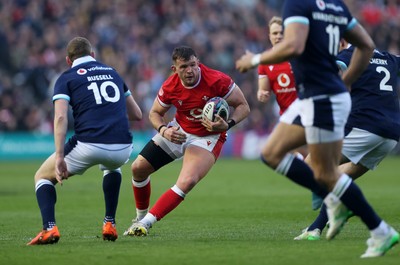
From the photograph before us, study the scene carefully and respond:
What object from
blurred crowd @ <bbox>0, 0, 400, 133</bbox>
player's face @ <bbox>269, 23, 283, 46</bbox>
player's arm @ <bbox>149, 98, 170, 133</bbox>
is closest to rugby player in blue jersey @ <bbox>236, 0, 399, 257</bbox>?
player's face @ <bbox>269, 23, 283, 46</bbox>

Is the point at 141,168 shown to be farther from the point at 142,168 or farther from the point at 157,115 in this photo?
the point at 157,115

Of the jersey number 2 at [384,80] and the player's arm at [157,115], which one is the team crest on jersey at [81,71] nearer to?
the player's arm at [157,115]

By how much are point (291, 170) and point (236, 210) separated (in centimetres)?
643

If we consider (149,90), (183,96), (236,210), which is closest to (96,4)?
(149,90)

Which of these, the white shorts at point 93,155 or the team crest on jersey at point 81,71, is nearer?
the white shorts at point 93,155

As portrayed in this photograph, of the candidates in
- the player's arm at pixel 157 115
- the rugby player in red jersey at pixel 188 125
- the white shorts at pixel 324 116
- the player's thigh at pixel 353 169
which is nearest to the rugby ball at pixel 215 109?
the rugby player in red jersey at pixel 188 125

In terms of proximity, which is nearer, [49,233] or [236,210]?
[49,233]

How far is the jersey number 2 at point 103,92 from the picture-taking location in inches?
386

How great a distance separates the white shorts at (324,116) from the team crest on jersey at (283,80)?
2963mm

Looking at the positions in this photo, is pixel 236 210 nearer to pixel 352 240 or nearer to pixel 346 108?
pixel 352 240

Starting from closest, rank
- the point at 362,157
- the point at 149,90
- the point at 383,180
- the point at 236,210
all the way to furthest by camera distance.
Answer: the point at 362,157
the point at 236,210
the point at 383,180
the point at 149,90

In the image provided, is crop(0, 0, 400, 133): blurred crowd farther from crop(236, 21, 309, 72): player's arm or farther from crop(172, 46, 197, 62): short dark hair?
crop(236, 21, 309, 72): player's arm

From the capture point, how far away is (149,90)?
97.3 feet

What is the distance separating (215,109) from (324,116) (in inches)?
109
